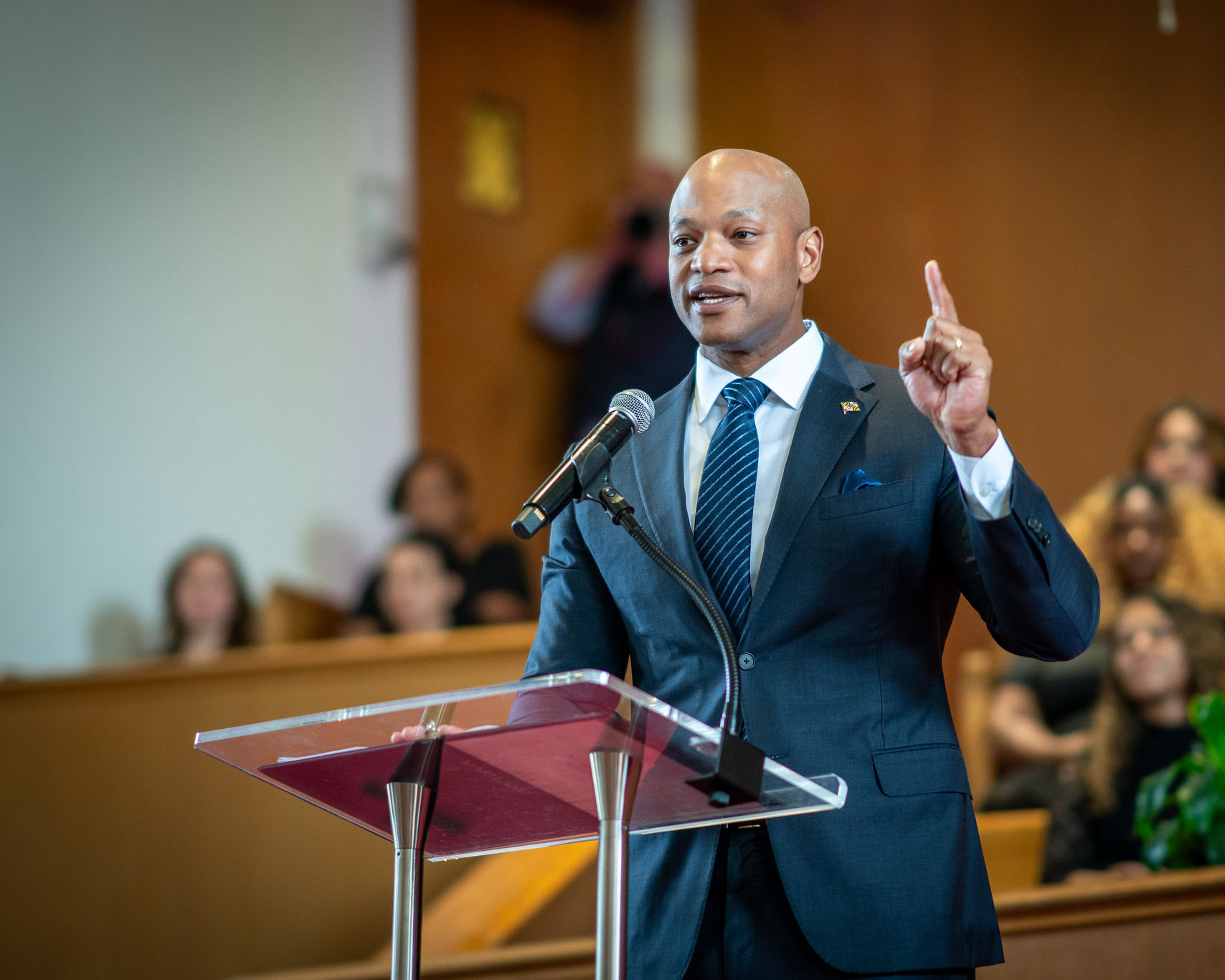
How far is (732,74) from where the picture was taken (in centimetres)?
748

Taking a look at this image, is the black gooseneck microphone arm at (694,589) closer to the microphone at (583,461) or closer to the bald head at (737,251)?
the microphone at (583,461)

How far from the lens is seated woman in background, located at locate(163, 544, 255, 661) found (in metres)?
5.43

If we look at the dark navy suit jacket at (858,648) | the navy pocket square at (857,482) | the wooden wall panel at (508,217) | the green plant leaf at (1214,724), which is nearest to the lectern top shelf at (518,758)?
the dark navy suit jacket at (858,648)

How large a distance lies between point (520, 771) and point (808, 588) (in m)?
0.42

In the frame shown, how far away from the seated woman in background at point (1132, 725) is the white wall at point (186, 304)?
4.22 meters

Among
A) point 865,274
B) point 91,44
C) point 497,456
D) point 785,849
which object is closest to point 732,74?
point 865,274

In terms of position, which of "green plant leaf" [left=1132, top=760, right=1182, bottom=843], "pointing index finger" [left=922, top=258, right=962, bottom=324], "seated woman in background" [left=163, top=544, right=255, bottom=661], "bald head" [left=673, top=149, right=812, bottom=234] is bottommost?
"green plant leaf" [left=1132, top=760, right=1182, bottom=843]

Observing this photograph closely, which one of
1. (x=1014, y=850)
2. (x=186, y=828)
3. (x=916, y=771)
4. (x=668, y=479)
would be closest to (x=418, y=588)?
(x=186, y=828)

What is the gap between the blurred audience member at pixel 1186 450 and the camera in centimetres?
473

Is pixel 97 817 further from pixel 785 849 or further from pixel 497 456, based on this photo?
pixel 497 456

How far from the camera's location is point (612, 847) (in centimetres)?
151

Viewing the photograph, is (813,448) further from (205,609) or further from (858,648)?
(205,609)

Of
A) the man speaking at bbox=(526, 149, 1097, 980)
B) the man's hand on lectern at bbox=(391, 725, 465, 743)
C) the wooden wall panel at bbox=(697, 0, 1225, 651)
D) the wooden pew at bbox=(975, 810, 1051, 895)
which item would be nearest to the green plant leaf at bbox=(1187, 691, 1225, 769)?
the wooden pew at bbox=(975, 810, 1051, 895)

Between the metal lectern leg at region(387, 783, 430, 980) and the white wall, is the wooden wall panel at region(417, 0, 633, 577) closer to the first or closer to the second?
the white wall
